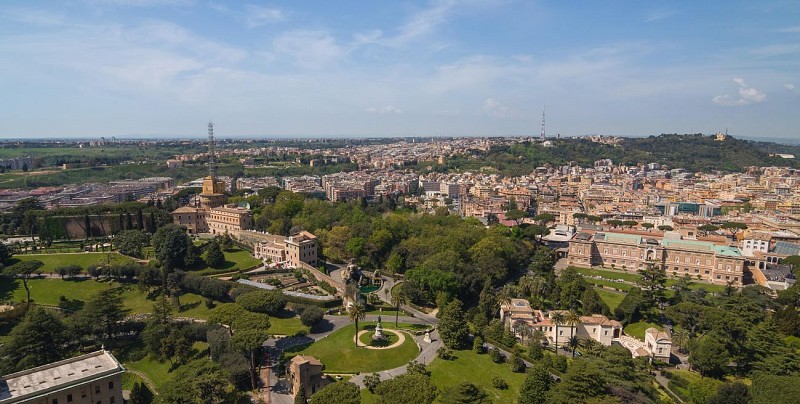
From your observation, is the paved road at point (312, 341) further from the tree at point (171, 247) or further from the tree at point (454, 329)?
the tree at point (171, 247)

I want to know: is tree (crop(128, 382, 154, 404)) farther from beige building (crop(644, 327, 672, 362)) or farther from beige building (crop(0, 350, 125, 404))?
beige building (crop(644, 327, 672, 362))

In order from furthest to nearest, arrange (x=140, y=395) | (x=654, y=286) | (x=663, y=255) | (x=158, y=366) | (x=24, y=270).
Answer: (x=663, y=255), (x=24, y=270), (x=654, y=286), (x=158, y=366), (x=140, y=395)

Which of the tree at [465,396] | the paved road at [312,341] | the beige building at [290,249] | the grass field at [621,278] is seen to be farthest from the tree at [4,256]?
the grass field at [621,278]

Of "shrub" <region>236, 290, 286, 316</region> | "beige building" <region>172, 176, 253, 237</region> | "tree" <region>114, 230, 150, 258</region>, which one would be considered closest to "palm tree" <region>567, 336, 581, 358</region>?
"shrub" <region>236, 290, 286, 316</region>

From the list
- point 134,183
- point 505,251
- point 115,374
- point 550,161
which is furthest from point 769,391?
point 550,161

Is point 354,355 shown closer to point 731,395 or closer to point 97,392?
point 97,392

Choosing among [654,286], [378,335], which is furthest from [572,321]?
[378,335]

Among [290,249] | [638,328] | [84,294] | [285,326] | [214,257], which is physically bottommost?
[638,328]
